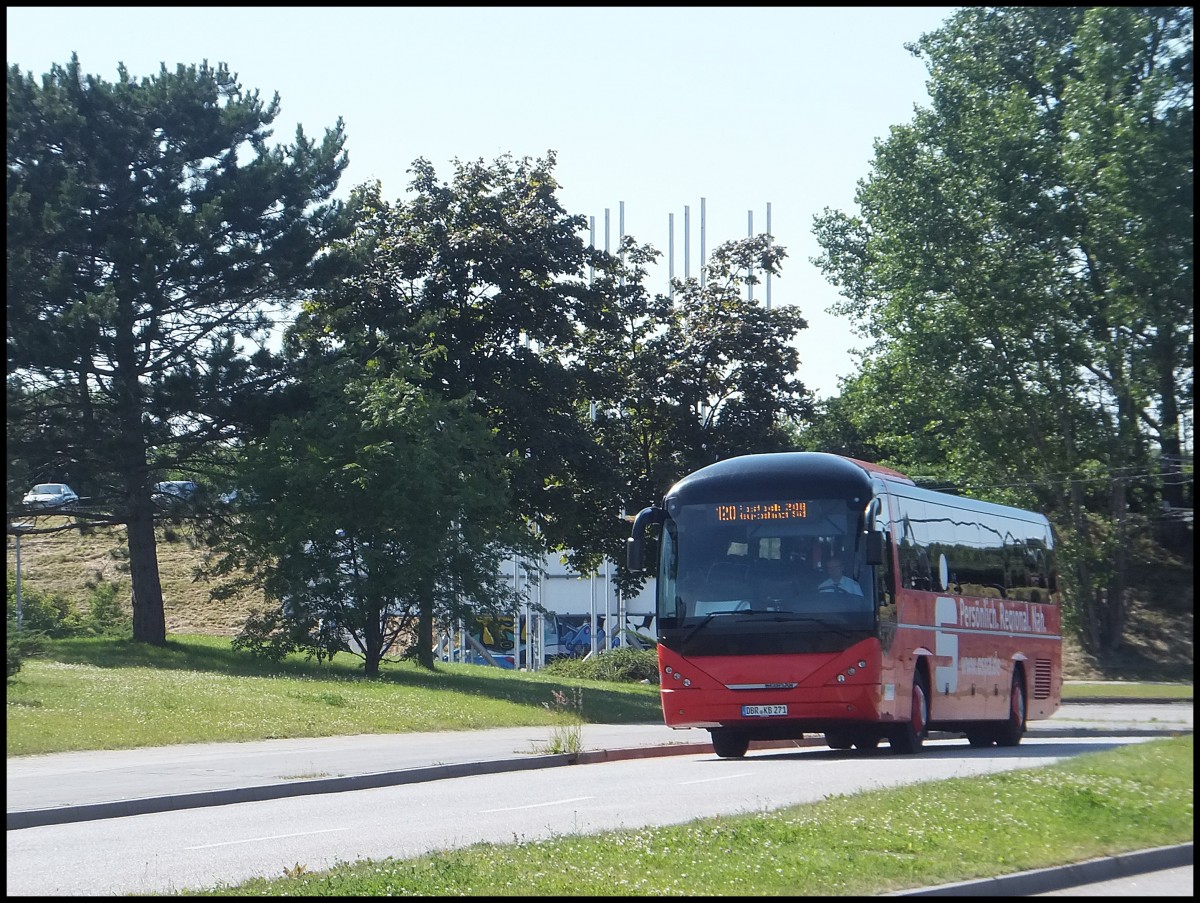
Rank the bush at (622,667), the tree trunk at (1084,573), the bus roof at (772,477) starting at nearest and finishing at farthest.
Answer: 1. the bus roof at (772,477)
2. the bush at (622,667)
3. the tree trunk at (1084,573)


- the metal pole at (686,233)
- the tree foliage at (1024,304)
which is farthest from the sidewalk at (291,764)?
the metal pole at (686,233)

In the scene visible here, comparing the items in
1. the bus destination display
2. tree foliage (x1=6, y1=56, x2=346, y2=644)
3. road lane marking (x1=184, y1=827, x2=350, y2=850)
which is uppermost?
tree foliage (x1=6, y1=56, x2=346, y2=644)

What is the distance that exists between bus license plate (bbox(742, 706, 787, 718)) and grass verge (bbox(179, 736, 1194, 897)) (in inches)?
253

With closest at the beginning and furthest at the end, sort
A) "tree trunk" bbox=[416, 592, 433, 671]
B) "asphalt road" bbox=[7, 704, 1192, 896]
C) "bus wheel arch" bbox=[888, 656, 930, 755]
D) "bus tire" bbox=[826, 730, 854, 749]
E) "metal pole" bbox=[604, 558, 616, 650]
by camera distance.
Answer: "asphalt road" bbox=[7, 704, 1192, 896] < "bus wheel arch" bbox=[888, 656, 930, 755] < "bus tire" bbox=[826, 730, 854, 749] < "tree trunk" bbox=[416, 592, 433, 671] < "metal pole" bbox=[604, 558, 616, 650]

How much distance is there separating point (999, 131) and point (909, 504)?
25942 mm

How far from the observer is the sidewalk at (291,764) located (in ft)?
51.8

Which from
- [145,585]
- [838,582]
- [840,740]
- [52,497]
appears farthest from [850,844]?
[145,585]

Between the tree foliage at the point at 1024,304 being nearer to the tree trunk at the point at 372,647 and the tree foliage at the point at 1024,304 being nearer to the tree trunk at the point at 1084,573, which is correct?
the tree trunk at the point at 1084,573

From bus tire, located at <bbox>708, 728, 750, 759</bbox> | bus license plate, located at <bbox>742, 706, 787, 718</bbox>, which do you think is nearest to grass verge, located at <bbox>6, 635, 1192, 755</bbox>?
bus tire, located at <bbox>708, 728, 750, 759</bbox>

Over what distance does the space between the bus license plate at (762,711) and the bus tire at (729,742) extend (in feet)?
5.24

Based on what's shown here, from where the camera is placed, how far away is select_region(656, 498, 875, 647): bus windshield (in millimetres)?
19547

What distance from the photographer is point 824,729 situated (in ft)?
66.5

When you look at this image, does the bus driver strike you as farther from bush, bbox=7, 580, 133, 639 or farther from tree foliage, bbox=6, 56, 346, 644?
bush, bbox=7, 580, 133, 639

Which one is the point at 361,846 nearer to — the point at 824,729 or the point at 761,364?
the point at 824,729
